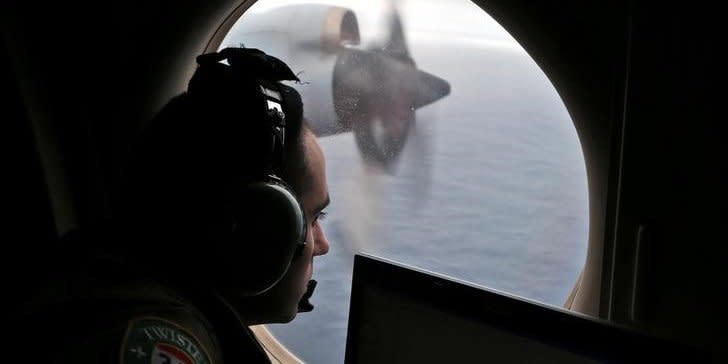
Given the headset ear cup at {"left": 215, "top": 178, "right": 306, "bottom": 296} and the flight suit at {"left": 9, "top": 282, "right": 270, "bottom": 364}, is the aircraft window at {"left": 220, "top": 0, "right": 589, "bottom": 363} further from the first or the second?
the flight suit at {"left": 9, "top": 282, "right": 270, "bottom": 364}

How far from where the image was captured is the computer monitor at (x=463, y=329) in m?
0.76

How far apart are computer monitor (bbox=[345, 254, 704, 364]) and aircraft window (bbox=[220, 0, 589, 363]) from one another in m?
0.65

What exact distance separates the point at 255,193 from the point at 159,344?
0.91 ft

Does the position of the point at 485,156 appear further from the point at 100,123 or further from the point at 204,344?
the point at 100,123

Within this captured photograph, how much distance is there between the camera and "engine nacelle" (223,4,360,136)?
1852mm

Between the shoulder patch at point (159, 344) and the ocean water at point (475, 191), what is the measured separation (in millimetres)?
875

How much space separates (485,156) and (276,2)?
706mm

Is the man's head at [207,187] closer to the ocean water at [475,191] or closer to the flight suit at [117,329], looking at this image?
the flight suit at [117,329]

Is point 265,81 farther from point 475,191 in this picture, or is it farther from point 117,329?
point 475,191

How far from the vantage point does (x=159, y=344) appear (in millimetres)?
857

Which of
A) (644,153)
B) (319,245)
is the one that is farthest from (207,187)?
(644,153)

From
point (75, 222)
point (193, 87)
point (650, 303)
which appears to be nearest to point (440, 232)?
point (650, 303)

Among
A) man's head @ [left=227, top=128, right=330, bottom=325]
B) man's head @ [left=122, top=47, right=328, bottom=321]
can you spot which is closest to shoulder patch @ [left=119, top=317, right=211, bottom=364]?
man's head @ [left=122, top=47, right=328, bottom=321]

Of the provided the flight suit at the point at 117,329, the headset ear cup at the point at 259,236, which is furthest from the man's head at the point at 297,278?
the flight suit at the point at 117,329
